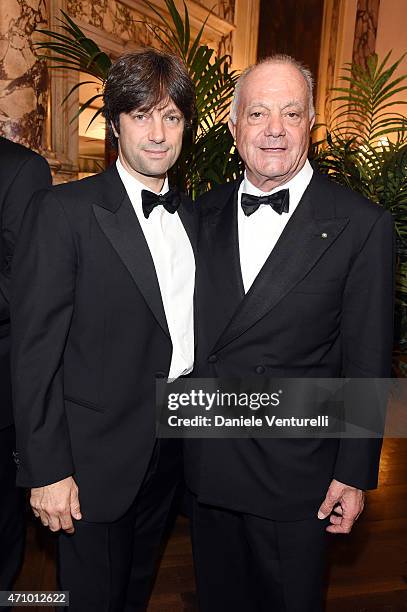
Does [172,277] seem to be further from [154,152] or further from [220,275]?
[154,152]

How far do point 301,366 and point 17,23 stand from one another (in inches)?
164

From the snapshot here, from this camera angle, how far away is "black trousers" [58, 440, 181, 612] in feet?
6.12

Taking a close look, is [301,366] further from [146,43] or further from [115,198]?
[146,43]

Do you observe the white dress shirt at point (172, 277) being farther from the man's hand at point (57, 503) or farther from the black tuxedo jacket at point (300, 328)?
the man's hand at point (57, 503)

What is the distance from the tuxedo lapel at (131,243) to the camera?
1.74m

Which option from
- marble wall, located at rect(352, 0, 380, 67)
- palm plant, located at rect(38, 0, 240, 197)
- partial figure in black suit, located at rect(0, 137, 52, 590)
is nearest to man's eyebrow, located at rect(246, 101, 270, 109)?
partial figure in black suit, located at rect(0, 137, 52, 590)

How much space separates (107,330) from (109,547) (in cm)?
77

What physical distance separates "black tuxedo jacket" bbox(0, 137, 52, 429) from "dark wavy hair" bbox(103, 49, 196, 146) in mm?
401

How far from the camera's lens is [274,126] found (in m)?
1.84

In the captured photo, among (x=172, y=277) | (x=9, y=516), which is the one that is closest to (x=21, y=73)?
(x=172, y=277)

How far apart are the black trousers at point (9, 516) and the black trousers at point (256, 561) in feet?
2.52

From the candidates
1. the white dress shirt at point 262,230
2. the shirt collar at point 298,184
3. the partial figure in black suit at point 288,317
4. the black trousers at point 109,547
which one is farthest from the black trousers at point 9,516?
the shirt collar at point 298,184

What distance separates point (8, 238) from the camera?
2037mm

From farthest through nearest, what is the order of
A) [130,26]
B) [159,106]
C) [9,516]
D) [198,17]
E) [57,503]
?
[198,17] → [130,26] → [9,516] → [159,106] → [57,503]
